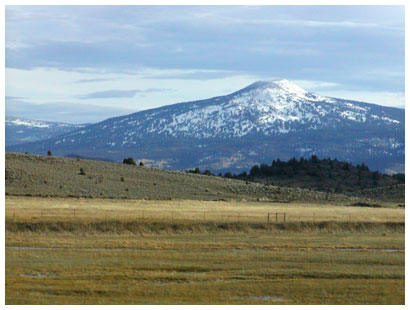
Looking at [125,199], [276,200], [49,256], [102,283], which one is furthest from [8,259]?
[276,200]

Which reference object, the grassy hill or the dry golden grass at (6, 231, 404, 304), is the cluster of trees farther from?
the dry golden grass at (6, 231, 404, 304)

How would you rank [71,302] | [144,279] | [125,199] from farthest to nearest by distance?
[125,199], [144,279], [71,302]

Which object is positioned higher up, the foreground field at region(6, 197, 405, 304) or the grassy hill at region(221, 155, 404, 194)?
the grassy hill at region(221, 155, 404, 194)

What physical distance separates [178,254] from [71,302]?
1353 centimetres

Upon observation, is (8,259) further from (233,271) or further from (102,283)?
(233,271)

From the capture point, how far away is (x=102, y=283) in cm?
3178

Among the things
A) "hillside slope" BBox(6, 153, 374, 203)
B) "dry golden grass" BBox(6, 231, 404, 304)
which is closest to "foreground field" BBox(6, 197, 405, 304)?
"dry golden grass" BBox(6, 231, 404, 304)

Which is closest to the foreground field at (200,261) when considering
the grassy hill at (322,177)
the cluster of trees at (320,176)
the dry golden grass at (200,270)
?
the dry golden grass at (200,270)

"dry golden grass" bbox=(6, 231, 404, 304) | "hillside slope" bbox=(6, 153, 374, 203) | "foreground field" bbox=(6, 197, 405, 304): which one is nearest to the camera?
"dry golden grass" bbox=(6, 231, 404, 304)

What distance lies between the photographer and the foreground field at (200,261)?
2972cm

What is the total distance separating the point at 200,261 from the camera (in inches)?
1521

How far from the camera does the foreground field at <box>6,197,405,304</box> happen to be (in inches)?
1170

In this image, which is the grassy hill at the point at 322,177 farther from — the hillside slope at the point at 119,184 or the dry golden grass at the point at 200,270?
the dry golden grass at the point at 200,270

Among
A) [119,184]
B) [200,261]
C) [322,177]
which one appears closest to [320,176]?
[322,177]
